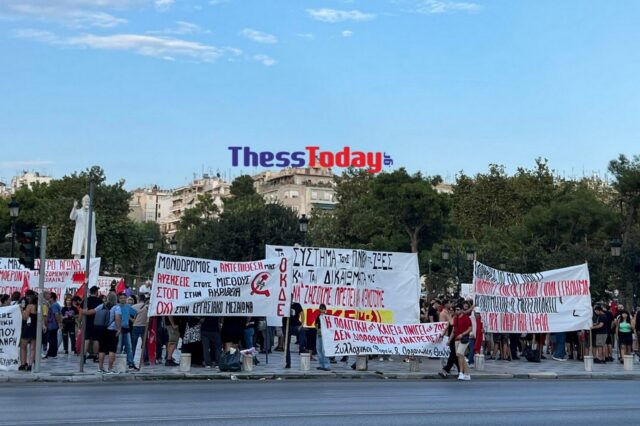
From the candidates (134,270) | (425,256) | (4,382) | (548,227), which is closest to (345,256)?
(4,382)

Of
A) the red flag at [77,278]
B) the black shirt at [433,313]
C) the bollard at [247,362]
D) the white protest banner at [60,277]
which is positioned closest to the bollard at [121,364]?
the bollard at [247,362]

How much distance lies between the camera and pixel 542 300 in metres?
29.4

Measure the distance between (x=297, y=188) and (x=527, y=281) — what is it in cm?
13187

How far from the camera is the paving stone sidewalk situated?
21413 mm

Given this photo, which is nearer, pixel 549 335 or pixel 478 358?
pixel 478 358

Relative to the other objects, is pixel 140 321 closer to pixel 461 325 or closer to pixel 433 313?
pixel 461 325

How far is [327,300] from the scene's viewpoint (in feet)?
87.6

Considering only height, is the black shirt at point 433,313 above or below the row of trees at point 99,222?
below

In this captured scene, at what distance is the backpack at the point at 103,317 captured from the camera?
21891mm

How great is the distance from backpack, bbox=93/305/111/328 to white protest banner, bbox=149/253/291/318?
1274mm

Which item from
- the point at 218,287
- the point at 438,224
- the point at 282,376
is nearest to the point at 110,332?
the point at 218,287

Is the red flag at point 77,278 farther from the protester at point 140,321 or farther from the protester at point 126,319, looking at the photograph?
the protester at point 126,319

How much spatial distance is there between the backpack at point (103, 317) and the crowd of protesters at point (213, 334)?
0.02 m

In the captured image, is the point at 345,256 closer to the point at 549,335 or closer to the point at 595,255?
the point at 549,335
